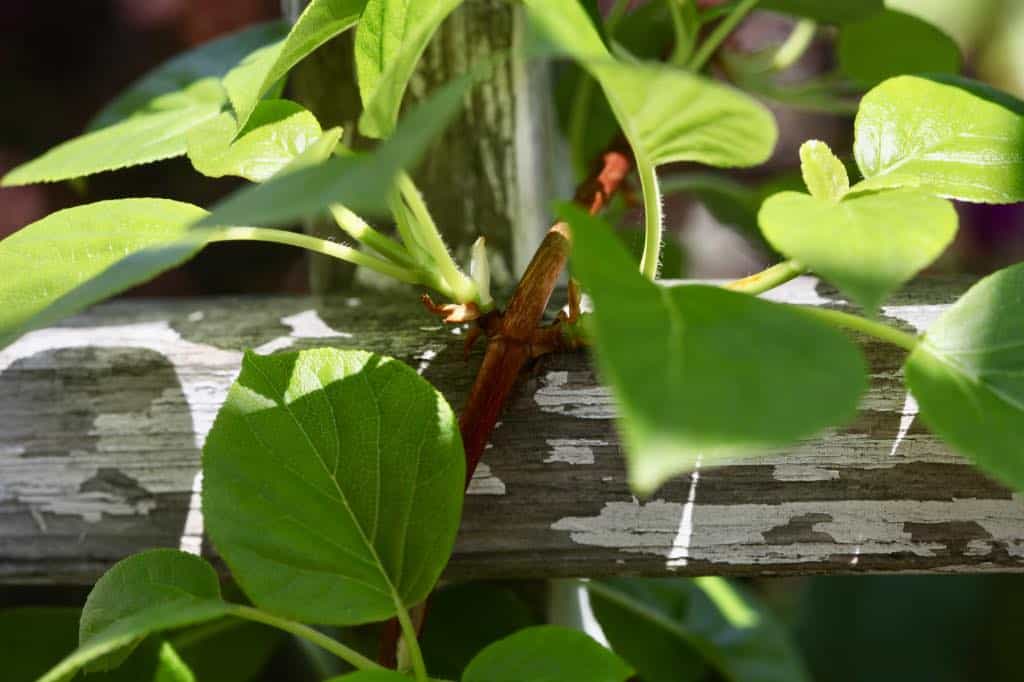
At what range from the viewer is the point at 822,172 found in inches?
13.1

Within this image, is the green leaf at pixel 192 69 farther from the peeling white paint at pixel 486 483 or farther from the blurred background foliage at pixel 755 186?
the blurred background foliage at pixel 755 186

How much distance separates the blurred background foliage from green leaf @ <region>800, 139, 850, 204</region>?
36.4 inches

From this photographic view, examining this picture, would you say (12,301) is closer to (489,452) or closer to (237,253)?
(489,452)

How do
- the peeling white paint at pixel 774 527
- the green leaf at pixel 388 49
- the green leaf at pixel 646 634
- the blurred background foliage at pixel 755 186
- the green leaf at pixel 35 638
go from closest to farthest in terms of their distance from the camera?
the green leaf at pixel 388 49 < the peeling white paint at pixel 774 527 < the green leaf at pixel 35 638 < the green leaf at pixel 646 634 < the blurred background foliage at pixel 755 186

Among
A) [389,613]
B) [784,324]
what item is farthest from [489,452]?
[784,324]

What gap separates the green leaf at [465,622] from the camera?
52 centimetres

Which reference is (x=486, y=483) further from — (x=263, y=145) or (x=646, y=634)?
(x=646, y=634)

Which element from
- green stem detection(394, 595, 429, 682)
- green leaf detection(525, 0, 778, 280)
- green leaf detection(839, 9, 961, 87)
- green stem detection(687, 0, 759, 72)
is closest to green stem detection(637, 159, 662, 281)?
green leaf detection(525, 0, 778, 280)

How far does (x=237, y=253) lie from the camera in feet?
5.16

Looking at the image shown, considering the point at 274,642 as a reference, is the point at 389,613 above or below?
above

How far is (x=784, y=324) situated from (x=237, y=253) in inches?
56.7

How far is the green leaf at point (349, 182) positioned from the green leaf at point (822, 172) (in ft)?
0.48

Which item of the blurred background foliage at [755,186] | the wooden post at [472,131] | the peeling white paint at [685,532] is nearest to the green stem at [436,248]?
the peeling white paint at [685,532]

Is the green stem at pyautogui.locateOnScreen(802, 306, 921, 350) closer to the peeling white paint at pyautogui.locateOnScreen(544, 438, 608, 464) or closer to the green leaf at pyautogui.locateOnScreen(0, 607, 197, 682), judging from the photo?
the peeling white paint at pyautogui.locateOnScreen(544, 438, 608, 464)
